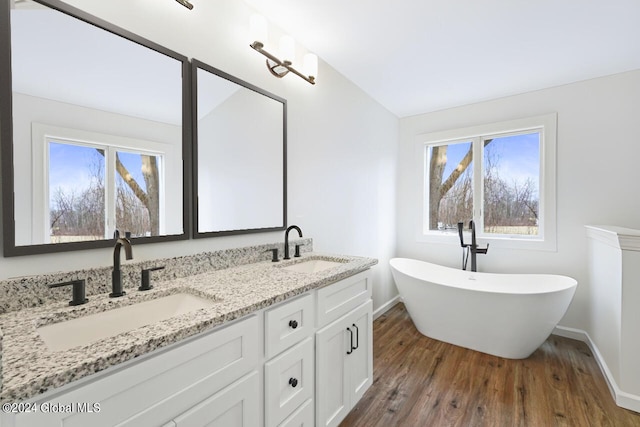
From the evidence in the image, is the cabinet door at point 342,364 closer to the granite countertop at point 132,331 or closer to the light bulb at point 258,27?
the granite countertop at point 132,331

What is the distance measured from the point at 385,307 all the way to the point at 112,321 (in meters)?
2.93

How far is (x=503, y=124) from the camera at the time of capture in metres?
3.10

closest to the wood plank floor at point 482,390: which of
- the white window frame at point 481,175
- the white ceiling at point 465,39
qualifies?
the white window frame at point 481,175

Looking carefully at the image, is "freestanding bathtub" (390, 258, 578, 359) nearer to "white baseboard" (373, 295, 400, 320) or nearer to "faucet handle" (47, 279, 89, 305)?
"white baseboard" (373, 295, 400, 320)

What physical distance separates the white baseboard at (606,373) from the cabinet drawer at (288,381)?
2094 mm

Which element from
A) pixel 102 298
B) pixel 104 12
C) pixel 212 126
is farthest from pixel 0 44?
pixel 102 298

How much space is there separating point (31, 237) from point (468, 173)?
149 inches

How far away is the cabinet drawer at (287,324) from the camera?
113 cm

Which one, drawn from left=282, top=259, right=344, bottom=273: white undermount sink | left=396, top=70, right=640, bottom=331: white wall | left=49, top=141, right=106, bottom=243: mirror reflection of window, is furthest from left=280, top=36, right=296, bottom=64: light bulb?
left=396, top=70, right=640, bottom=331: white wall

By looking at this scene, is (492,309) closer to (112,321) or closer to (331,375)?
(331,375)

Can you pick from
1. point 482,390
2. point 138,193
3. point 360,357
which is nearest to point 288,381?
point 360,357

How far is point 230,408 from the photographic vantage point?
3.18 feet

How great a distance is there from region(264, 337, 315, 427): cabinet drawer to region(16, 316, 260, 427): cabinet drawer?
0.14 metres

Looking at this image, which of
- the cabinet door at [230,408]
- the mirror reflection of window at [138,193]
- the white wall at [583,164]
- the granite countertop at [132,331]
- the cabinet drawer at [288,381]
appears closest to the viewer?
the granite countertop at [132,331]
